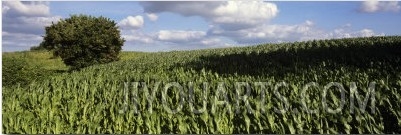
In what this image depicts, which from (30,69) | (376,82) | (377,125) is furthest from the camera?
(30,69)

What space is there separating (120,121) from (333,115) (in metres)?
4.26

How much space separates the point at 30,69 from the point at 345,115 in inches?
765

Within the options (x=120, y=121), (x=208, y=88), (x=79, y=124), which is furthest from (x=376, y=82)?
(x=79, y=124)

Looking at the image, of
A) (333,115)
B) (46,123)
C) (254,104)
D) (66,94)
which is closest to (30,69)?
(66,94)

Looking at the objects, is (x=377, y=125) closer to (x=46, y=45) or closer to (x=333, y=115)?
(x=333, y=115)

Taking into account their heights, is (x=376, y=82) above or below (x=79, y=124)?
above

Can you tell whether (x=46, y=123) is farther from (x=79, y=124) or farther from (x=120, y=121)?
(x=120, y=121)

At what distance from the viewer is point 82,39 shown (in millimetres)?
39562

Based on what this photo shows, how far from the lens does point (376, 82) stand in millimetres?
11953

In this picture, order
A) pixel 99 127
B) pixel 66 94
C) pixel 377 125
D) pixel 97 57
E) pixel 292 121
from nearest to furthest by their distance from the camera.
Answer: pixel 377 125
pixel 292 121
pixel 99 127
pixel 66 94
pixel 97 57

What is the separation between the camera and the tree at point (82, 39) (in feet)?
130

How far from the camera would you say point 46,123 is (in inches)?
422

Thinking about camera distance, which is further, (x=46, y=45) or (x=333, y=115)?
(x=46, y=45)

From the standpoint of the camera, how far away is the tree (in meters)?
39.6
